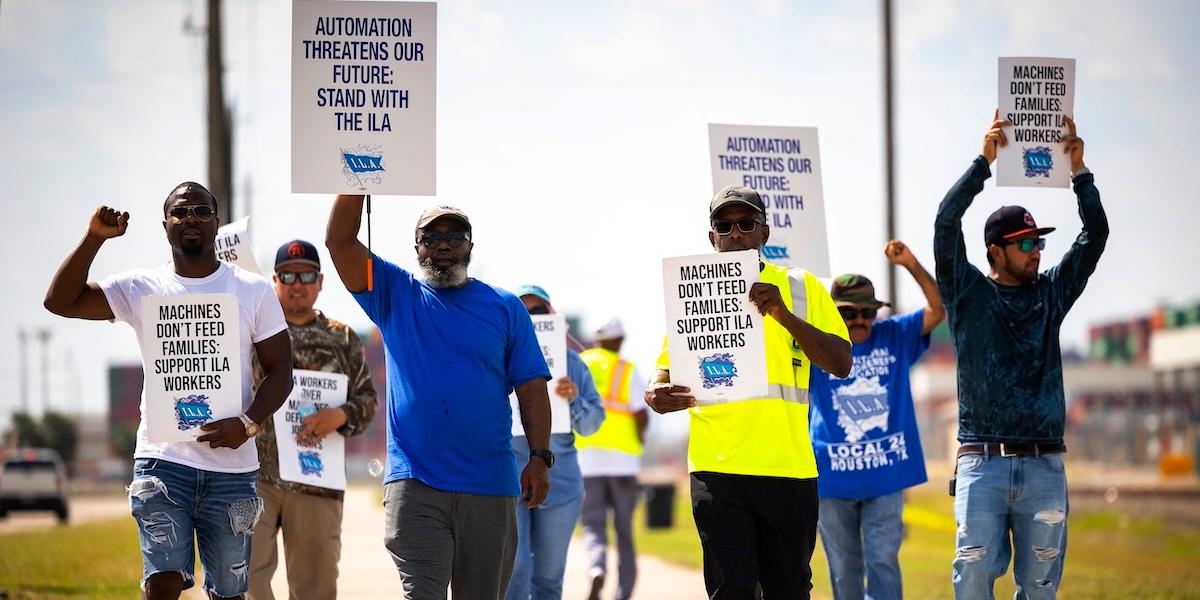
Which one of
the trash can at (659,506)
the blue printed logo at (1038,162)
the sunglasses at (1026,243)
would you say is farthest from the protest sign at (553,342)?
the trash can at (659,506)

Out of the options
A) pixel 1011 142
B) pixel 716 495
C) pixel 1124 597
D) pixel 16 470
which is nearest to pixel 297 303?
pixel 716 495

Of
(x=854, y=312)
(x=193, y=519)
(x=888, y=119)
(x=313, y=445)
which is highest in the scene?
(x=888, y=119)

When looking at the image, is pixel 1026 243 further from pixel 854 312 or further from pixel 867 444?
pixel 867 444

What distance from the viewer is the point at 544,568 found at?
9.04 metres

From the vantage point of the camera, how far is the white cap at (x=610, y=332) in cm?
1198

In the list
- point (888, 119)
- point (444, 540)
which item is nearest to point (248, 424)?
point (444, 540)

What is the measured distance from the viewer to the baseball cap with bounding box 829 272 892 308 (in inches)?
341

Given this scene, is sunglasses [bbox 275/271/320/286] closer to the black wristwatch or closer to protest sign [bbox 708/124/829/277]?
the black wristwatch

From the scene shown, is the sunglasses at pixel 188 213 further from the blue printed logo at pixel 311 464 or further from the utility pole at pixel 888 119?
the utility pole at pixel 888 119

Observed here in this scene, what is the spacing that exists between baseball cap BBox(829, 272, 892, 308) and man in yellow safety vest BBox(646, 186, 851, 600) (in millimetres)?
2192

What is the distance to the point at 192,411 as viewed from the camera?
630 cm

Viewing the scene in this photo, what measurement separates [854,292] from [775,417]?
8.08 feet

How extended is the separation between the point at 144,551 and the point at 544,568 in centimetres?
334

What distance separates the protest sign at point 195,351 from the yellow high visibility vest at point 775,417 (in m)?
2.07
